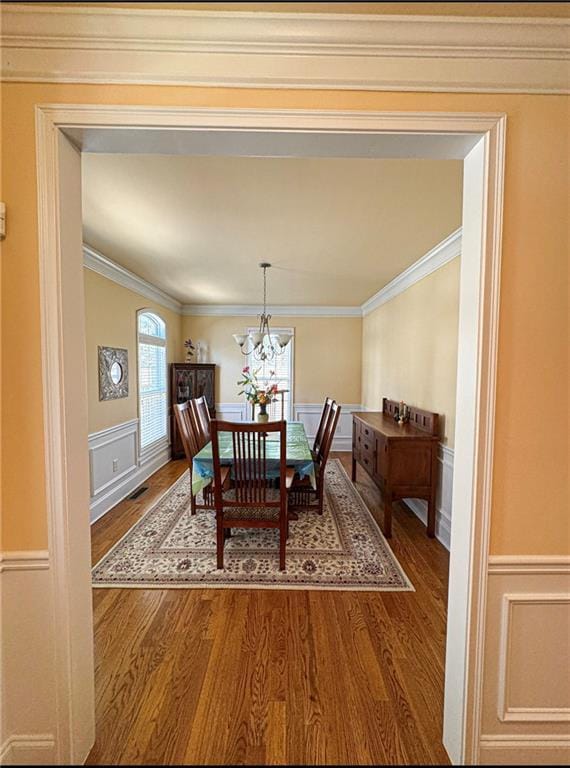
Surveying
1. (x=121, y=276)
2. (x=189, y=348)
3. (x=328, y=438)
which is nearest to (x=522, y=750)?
(x=328, y=438)

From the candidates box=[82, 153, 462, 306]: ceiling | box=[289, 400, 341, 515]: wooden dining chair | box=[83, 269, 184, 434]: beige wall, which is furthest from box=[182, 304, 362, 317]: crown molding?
box=[289, 400, 341, 515]: wooden dining chair

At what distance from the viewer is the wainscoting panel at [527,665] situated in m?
1.10

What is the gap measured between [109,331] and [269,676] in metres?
3.32

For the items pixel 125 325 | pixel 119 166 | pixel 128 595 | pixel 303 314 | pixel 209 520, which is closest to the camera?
pixel 119 166

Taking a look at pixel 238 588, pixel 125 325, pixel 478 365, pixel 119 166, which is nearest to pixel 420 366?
pixel 478 365

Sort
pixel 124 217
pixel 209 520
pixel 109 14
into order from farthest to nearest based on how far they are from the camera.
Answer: pixel 209 520
pixel 124 217
pixel 109 14

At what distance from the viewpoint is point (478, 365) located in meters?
1.07

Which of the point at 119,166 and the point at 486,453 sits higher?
the point at 119,166

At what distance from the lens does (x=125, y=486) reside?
363cm

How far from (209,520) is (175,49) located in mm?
3118

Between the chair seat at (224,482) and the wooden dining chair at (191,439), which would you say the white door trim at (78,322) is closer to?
the wooden dining chair at (191,439)

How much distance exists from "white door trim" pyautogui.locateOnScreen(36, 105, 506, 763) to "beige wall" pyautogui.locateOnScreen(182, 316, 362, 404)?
4.56 meters

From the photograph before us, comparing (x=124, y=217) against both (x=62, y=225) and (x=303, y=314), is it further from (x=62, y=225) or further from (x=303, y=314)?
(x=303, y=314)

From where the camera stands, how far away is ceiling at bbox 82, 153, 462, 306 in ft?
5.57
